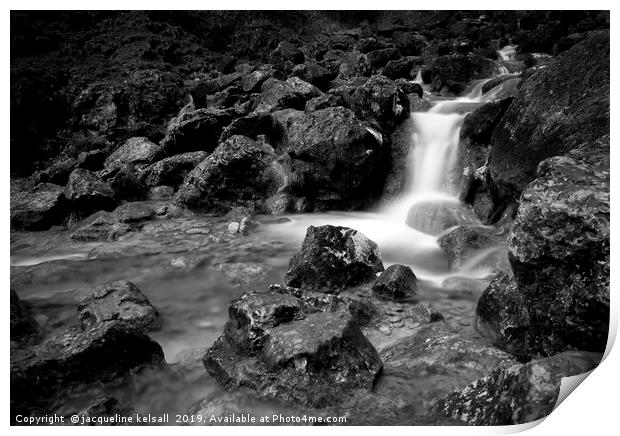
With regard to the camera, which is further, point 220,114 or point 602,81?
point 220,114

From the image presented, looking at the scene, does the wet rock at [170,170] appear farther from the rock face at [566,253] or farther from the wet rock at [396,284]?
the rock face at [566,253]

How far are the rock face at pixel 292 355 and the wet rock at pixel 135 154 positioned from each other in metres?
6.66

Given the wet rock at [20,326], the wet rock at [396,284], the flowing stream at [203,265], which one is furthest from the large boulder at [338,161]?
the wet rock at [20,326]

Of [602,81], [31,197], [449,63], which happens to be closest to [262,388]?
[602,81]

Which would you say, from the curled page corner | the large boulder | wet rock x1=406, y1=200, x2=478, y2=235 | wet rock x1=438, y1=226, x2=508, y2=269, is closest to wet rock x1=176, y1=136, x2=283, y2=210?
the large boulder

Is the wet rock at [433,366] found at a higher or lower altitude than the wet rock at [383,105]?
lower

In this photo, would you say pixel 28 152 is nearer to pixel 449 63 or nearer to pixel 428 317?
pixel 428 317

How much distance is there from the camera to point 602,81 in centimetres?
371

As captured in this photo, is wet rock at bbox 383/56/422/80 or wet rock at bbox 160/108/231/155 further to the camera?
wet rock at bbox 383/56/422/80

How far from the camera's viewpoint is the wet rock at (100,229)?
18.4 ft

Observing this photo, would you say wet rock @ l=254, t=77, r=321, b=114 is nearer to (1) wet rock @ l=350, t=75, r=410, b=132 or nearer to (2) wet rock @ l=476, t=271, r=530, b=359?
(1) wet rock @ l=350, t=75, r=410, b=132

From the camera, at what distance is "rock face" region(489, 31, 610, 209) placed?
11.9 feet

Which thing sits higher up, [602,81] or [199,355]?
[602,81]

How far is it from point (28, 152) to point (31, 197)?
1.34 metres
